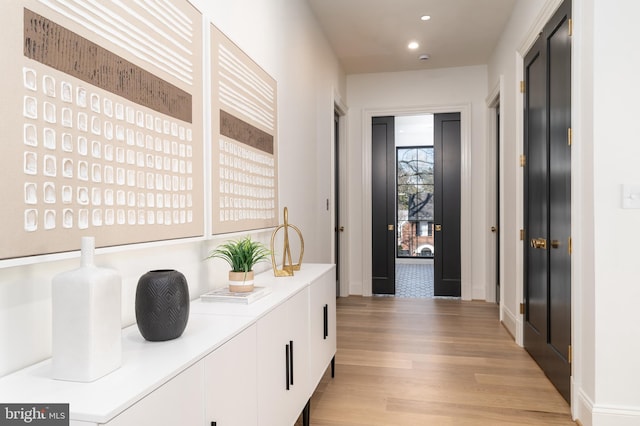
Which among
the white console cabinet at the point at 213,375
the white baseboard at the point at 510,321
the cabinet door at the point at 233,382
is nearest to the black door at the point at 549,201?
the white baseboard at the point at 510,321

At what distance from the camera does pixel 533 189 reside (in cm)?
315

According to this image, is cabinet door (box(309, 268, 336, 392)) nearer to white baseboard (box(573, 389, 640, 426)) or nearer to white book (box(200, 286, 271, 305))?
white book (box(200, 286, 271, 305))

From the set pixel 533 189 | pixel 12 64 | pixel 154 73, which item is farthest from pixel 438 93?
pixel 12 64

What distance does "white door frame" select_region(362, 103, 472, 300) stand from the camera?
5.30m

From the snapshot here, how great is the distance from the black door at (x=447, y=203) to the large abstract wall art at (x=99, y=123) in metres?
4.20

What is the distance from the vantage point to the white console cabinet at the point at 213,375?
0.85 meters

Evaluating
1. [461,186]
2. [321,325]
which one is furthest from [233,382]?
[461,186]

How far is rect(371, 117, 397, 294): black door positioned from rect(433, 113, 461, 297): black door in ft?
1.81

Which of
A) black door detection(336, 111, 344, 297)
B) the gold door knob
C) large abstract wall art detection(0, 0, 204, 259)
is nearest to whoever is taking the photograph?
large abstract wall art detection(0, 0, 204, 259)

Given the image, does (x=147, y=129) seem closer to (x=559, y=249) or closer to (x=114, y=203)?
(x=114, y=203)

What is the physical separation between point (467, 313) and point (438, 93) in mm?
2677

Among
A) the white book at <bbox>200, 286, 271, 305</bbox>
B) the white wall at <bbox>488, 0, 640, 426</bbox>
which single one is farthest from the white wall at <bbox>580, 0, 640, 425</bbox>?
the white book at <bbox>200, 286, 271, 305</bbox>

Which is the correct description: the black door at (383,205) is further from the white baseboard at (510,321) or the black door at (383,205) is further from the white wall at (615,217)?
the white wall at (615,217)

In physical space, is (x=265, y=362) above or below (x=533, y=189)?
below
